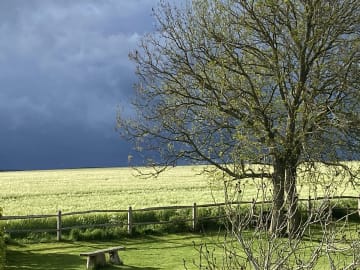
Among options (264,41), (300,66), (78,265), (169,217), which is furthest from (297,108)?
(78,265)

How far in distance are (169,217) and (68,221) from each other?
4.16 metres

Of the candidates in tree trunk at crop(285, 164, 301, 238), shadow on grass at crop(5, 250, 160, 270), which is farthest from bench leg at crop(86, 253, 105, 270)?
tree trunk at crop(285, 164, 301, 238)

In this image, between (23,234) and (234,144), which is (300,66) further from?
(23,234)

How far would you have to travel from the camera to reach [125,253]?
17.8 m

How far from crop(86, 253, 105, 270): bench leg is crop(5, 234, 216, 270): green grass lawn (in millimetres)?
278

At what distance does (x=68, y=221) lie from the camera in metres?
21.9

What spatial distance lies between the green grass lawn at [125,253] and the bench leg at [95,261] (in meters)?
0.28

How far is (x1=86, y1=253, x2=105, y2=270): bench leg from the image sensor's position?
48.9ft

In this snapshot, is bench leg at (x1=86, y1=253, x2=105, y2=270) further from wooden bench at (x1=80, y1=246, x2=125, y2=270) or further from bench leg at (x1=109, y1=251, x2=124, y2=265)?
bench leg at (x1=109, y1=251, x2=124, y2=265)

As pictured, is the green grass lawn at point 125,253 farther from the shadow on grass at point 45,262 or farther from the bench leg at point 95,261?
the bench leg at point 95,261

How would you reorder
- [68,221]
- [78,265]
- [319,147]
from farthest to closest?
[68,221] < [319,147] < [78,265]

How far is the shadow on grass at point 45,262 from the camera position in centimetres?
1545

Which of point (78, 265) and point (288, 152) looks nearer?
point (78, 265)

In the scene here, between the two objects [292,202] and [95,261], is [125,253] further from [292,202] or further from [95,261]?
[292,202]
